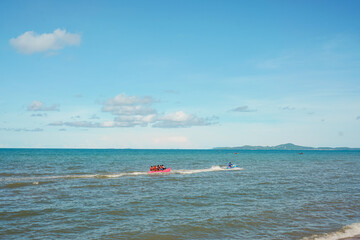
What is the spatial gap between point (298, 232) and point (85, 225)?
13729mm

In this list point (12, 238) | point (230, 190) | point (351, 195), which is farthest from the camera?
point (230, 190)

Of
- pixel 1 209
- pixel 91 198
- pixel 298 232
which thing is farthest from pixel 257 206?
pixel 1 209

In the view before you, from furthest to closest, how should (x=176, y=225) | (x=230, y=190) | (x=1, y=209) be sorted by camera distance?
(x=230, y=190) → (x=1, y=209) → (x=176, y=225)

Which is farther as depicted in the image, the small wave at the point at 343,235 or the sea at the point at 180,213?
the sea at the point at 180,213

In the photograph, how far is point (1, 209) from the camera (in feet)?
71.3

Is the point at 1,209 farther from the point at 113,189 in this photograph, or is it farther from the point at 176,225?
the point at 176,225

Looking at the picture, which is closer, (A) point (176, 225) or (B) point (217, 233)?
(B) point (217, 233)

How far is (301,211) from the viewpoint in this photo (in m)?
21.1

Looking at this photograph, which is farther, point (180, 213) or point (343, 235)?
point (180, 213)

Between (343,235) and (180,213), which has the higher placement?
(180,213)

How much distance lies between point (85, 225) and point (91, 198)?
8.53 metres

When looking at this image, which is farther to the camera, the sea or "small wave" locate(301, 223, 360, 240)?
the sea

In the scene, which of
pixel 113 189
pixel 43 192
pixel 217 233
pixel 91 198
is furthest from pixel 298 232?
pixel 43 192

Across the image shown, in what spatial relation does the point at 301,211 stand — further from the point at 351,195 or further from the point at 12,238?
the point at 12,238
